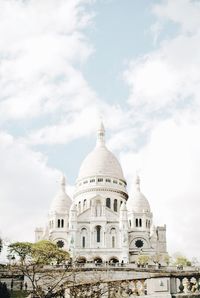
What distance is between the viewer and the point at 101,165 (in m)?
111

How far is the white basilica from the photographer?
310ft

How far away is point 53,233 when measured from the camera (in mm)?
100312

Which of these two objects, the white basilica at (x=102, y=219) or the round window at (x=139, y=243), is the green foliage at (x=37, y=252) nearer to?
the white basilica at (x=102, y=219)

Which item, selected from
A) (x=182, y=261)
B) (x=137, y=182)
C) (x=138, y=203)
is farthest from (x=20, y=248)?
(x=137, y=182)

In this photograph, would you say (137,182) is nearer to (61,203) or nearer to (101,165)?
(101,165)

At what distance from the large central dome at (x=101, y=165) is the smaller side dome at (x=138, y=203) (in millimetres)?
5470

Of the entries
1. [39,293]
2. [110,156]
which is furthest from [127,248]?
[39,293]

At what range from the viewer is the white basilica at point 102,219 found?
9444 centimetres

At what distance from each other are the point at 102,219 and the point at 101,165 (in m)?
16.4

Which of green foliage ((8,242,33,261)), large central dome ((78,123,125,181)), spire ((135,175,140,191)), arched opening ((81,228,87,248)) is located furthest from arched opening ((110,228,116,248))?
green foliage ((8,242,33,261))

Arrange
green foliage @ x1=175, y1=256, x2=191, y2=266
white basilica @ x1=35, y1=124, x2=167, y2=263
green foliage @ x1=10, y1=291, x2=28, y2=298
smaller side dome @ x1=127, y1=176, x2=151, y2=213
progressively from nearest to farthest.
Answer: green foliage @ x1=10, y1=291, x2=28, y2=298, green foliage @ x1=175, y1=256, x2=191, y2=266, white basilica @ x1=35, y1=124, x2=167, y2=263, smaller side dome @ x1=127, y1=176, x2=151, y2=213

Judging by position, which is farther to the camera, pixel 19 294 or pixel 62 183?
pixel 62 183

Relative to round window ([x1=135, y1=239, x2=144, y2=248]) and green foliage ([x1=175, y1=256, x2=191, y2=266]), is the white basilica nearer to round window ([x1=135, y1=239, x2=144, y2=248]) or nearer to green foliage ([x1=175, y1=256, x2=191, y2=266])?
round window ([x1=135, y1=239, x2=144, y2=248])

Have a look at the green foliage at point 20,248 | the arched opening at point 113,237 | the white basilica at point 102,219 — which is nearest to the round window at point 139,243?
the white basilica at point 102,219
